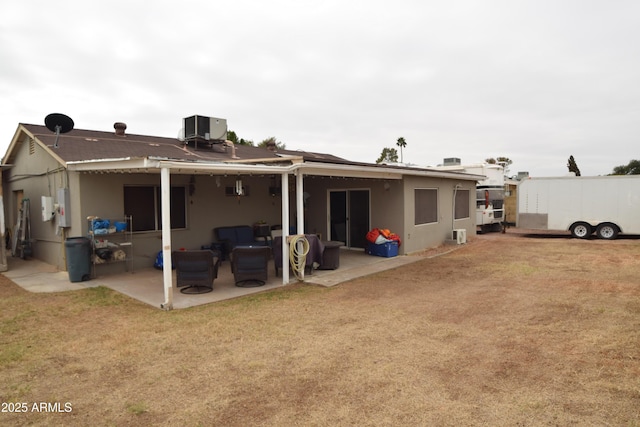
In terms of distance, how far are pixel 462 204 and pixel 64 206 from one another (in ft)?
41.9

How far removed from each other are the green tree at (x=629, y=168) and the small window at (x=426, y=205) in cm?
4989

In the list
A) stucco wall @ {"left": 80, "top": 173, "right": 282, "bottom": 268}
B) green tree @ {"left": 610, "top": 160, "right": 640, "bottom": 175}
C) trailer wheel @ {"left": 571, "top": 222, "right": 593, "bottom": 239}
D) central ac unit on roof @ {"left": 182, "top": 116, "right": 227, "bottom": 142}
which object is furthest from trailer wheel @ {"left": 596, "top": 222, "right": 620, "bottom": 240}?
green tree @ {"left": 610, "top": 160, "right": 640, "bottom": 175}

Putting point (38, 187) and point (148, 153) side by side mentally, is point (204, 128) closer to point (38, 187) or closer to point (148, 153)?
point (148, 153)

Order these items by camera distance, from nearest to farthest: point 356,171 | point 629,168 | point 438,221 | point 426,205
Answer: point 356,171, point 426,205, point 438,221, point 629,168

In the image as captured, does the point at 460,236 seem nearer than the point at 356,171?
No

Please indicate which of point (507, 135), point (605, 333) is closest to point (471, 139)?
point (507, 135)

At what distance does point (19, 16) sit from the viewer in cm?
848

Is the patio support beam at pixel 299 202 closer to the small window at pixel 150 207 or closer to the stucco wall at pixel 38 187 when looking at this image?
the small window at pixel 150 207

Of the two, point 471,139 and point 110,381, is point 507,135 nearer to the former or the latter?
point 471,139

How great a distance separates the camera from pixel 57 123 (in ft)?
30.4

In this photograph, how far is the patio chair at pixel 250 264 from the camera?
24.0 ft

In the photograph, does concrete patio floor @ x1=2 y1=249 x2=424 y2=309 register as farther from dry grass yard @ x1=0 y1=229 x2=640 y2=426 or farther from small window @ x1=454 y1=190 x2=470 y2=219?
small window @ x1=454 y1=190 x2=470 y2=219

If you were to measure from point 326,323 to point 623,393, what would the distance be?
315cm

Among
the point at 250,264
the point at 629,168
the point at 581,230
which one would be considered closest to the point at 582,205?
the point at 581,230
